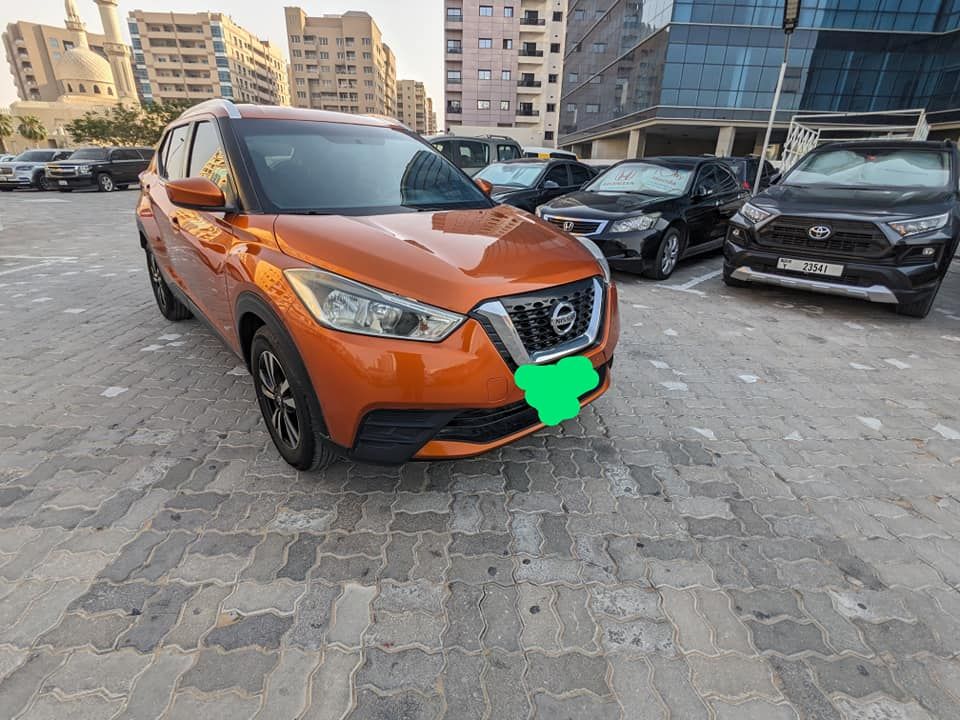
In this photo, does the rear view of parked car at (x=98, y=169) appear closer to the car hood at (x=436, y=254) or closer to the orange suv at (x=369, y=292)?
the orange suv at (x=369, y=292)

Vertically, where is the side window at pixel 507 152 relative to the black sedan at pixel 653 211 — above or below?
above

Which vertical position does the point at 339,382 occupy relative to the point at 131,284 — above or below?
above

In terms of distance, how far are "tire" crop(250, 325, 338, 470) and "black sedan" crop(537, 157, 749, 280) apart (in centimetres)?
476

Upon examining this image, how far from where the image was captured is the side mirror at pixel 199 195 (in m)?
2.40

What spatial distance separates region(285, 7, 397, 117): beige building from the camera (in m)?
95.2

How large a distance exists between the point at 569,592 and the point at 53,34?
129 m

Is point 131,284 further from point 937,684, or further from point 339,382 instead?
point 937,684

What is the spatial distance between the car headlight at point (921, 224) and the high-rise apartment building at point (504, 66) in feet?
197

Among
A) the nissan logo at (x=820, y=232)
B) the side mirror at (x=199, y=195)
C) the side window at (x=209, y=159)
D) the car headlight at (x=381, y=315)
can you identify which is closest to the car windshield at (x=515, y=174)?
the nissan logo at (x=820, y=232)

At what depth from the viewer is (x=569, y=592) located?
1.88 meters

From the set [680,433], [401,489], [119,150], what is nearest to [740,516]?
[680,433]

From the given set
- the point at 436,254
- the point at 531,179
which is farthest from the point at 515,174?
the point at 436,254

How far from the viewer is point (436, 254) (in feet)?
6.90

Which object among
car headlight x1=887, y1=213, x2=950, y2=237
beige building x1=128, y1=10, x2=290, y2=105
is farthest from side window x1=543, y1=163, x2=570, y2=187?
beige building x1=128, y1=10, x2=290, y2=105
